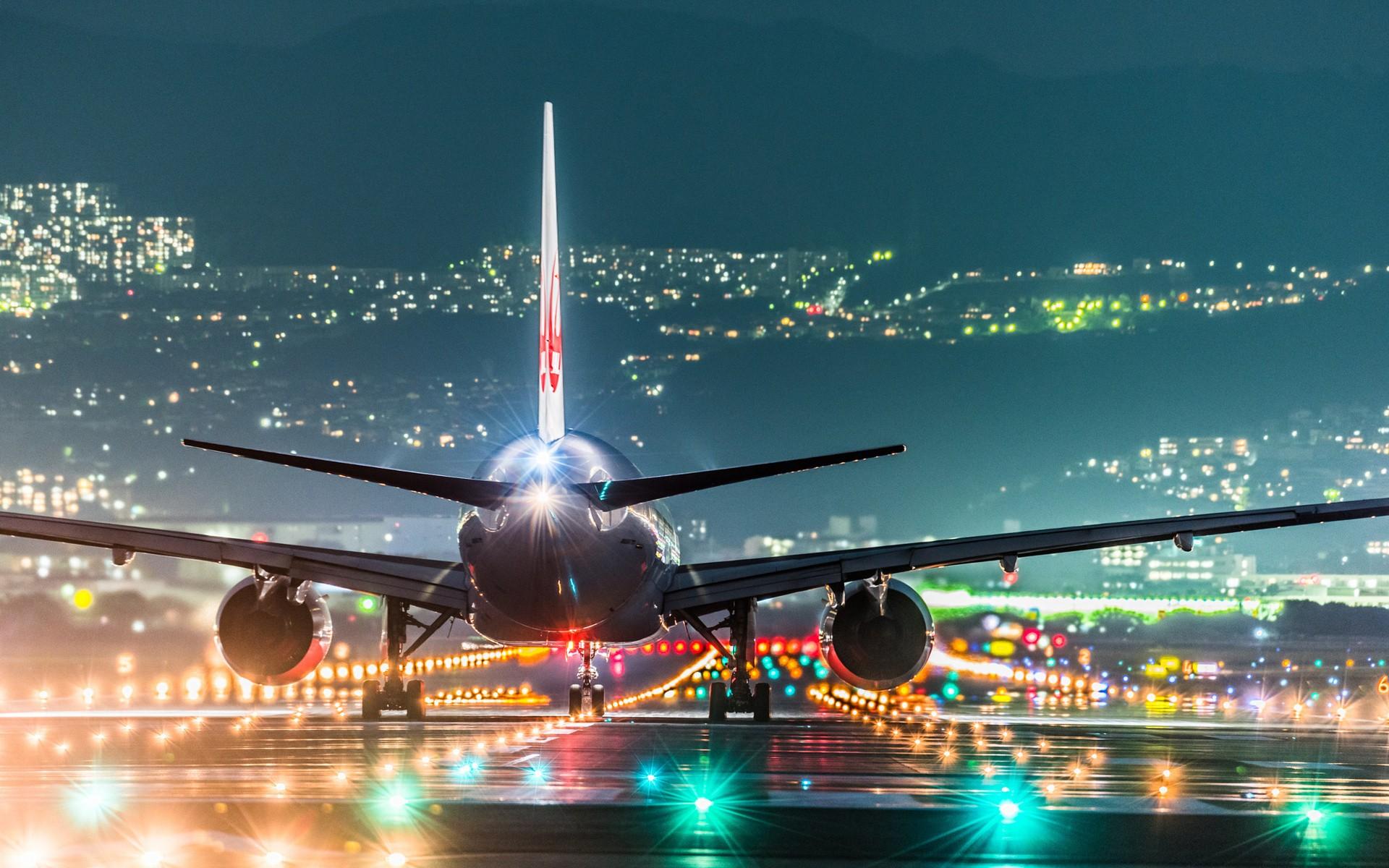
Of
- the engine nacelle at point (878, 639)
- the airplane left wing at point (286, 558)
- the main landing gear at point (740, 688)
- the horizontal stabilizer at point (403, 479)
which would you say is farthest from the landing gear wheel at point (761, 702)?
the horizontal stabilizer at point (403, 479)

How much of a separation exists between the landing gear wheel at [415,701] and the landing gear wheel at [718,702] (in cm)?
557

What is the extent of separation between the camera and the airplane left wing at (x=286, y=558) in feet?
99.1

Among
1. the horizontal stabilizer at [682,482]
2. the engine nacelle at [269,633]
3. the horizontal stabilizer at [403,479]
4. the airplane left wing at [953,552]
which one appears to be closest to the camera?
the horizontal stabilizer at [403,479]

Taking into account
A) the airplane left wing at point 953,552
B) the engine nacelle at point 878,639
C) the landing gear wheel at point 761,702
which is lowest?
the landing gear wheel at point 761,702

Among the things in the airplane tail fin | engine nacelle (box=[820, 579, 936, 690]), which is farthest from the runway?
the airplane tail fin

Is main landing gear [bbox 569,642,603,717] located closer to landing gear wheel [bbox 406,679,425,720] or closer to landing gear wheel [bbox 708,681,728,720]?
landing gear wheel [bbox 708,681,728,720]

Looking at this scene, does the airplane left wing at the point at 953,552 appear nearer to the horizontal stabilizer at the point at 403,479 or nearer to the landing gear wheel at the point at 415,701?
the landing gear wheel at the point at 415,701

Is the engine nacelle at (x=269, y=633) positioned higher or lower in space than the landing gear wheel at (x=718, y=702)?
higher

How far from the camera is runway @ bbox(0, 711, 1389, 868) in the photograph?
13547 millimetres

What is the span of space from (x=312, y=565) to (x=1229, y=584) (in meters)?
95.7

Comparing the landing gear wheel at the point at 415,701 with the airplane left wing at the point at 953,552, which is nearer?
the airplane left wing at the point at 953,552

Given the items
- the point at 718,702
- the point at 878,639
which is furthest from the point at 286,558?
the point at 878,639

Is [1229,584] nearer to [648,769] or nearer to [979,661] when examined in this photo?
[979,661]

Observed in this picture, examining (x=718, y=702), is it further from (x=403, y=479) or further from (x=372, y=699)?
(x=403, y=479)
